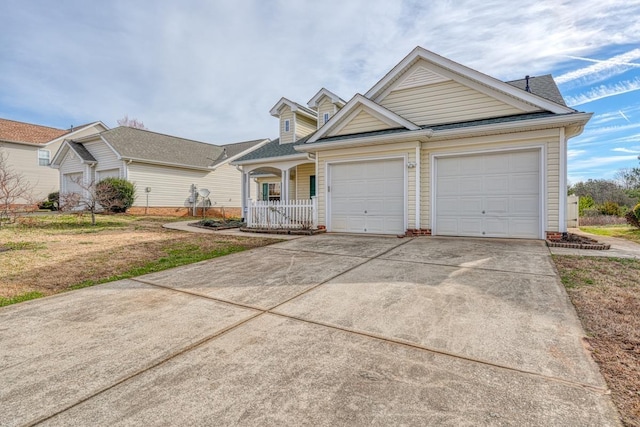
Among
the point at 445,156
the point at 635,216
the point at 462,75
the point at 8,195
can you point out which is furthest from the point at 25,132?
the point at 635,216

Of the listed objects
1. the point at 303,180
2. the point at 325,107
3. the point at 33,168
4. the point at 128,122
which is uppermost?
the point at 128,122

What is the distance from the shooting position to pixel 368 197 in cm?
979

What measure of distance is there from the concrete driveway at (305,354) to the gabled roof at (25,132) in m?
25.5

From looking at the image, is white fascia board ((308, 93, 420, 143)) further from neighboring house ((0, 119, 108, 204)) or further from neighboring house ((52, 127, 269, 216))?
neighboring house ((0, 119, 108, 204))

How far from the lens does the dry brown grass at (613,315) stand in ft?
6.63

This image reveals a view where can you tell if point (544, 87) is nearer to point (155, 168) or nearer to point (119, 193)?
point (119, 193)

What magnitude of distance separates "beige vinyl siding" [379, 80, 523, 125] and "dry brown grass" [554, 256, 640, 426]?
499 centimetres

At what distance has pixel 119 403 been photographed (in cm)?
192

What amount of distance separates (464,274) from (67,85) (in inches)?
1006

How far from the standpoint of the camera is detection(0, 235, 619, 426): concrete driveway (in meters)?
1.82

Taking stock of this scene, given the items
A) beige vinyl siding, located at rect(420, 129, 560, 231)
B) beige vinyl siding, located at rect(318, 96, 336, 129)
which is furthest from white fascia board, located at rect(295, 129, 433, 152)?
beige vinyl siding, located at rect(318, 96, 336, 129)

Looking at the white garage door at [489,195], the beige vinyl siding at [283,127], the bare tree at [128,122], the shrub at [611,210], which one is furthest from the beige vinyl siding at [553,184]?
the bare tree at [128,122]

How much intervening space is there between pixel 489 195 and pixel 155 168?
18.5m

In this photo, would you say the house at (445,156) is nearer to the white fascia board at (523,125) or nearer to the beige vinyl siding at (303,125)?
the white fascia board at (523,125)
